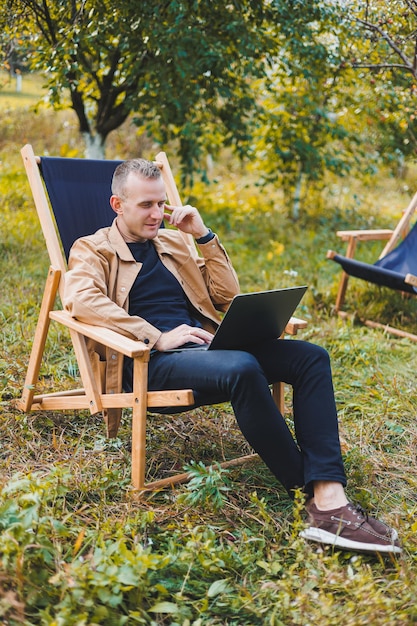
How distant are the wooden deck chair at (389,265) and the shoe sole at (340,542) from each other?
7.55ft

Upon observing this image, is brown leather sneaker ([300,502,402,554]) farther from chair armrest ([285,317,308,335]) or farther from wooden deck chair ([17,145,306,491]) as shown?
chair armrest ([285,317,308,335])

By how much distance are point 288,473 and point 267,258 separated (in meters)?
3.55

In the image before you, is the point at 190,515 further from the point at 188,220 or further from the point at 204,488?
the point at 188,220

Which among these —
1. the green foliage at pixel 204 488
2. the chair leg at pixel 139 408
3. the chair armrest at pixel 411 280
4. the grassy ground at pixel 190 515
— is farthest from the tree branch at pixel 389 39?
the green foliage at pixel 204 488

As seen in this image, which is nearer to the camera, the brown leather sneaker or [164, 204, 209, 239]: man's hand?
the brown leather sneaker

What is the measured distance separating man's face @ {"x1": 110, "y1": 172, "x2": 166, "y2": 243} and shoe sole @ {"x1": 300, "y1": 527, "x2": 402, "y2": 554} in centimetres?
130

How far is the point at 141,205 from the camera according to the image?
2.93 m

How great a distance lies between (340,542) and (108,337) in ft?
3.44

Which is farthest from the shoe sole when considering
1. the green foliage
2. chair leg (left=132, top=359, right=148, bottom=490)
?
chair leg (left=132, top=359, right=148, bottom=490)

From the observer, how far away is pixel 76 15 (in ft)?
16.3

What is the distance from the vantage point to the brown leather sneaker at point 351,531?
2.43 m

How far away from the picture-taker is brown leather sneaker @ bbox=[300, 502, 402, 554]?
7.97 feet

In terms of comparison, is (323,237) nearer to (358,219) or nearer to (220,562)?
(358,219)

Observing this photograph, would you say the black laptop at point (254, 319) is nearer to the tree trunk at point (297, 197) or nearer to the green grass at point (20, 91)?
the green grass at point (20, 91)
